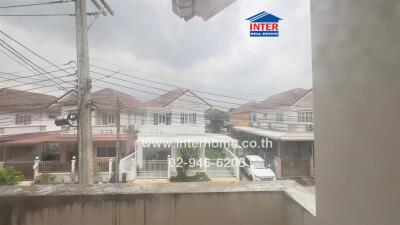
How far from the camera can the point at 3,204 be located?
133 centimetres

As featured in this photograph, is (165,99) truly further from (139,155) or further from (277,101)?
(277,101)

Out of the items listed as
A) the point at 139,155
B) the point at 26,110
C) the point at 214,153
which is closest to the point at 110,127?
the point at 139,155

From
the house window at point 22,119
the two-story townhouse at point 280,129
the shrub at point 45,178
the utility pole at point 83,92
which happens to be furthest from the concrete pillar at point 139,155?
the house window at point 22,119

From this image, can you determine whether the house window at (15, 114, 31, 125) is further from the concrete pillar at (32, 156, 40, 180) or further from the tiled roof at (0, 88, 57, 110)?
the concrete pillar at (32, 156, 40, 180)

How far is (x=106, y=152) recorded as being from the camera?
471 centimetres

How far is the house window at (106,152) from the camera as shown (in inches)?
183

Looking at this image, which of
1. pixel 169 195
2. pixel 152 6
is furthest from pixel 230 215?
pixel 152 6

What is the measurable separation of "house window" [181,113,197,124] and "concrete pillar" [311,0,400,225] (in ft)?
11.7

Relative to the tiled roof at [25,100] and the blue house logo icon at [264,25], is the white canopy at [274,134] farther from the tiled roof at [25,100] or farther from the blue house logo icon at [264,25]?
the tiled roof at [25,100]

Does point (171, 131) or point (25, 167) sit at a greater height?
point (171, 131)

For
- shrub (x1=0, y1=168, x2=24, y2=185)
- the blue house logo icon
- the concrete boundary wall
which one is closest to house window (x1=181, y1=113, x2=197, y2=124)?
the blue house logo icon

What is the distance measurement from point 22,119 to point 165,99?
2.67m

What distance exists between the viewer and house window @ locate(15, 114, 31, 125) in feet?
14.5

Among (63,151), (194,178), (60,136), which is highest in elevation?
(60,136)
